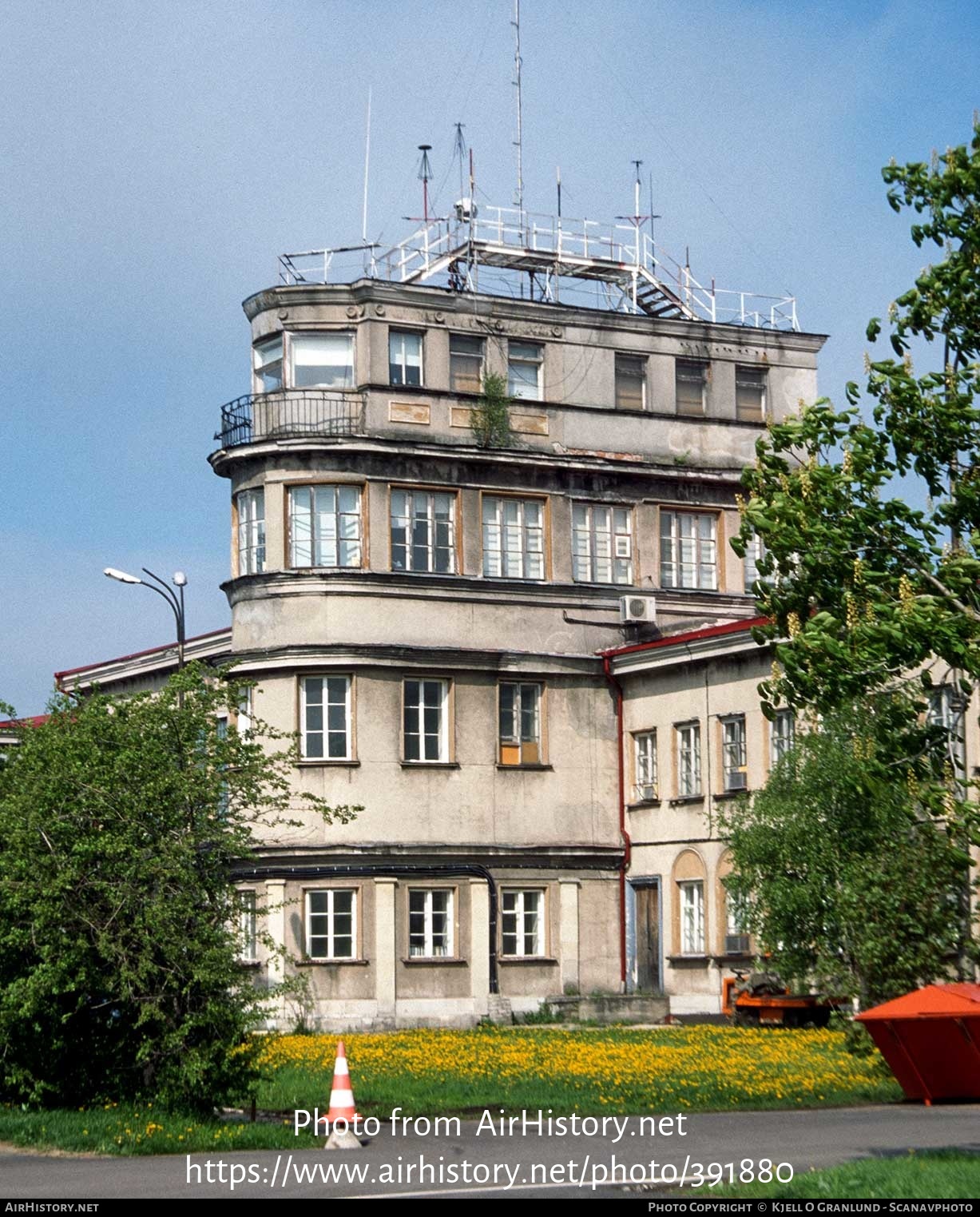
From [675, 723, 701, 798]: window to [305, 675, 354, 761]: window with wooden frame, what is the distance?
24.6ft

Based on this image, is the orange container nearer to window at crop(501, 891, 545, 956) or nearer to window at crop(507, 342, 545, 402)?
window at crop(501, 891, 545, 956)

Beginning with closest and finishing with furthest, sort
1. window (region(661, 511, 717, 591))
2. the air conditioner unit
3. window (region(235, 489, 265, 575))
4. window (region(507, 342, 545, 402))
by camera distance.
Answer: window (region(235, 489, 265, 575)) < the air conditioner unit < window (region(507, 342, 545, 402)) < window (region(661, 511, 717, 591))

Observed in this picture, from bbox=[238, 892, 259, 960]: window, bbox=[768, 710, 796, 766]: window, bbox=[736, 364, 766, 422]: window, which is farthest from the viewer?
bbox=[736, 364, 766, 422]: window

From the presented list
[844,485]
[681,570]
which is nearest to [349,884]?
[681,570]

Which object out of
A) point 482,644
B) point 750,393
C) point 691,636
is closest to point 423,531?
point 482,644

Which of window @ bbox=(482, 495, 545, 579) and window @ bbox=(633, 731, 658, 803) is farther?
window @ bbox=(633, 731, 658, 803)

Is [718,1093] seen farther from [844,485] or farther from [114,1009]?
[844,485]

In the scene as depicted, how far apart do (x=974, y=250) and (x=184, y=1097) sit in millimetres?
11441

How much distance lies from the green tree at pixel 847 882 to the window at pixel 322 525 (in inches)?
567

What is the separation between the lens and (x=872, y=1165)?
48.4 ft

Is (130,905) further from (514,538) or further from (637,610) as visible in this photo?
(637,610)

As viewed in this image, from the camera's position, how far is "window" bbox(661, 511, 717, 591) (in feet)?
150

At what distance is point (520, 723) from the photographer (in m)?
43.4

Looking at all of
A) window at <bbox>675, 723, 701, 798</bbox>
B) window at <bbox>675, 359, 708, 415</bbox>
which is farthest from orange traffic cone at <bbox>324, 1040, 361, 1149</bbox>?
window at <bbox>675, 359, 708, 415</bbox>
